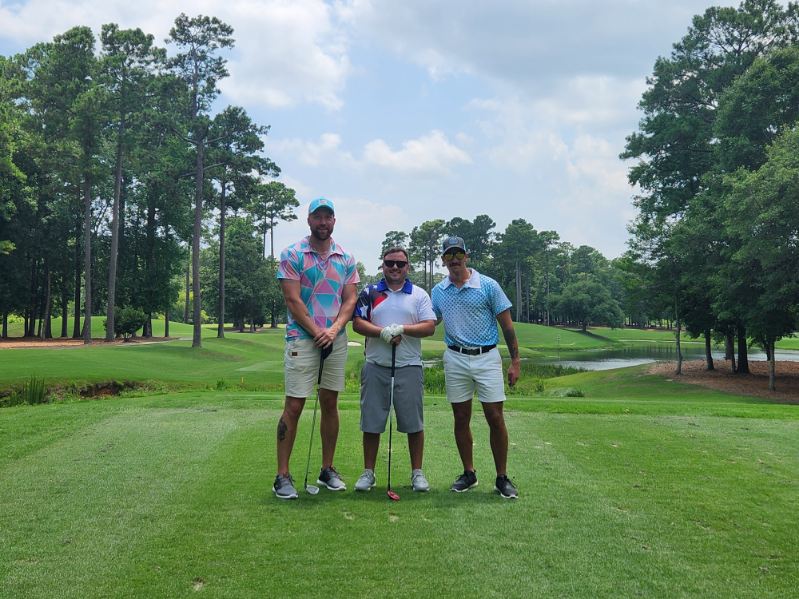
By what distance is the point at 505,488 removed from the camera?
4.46m

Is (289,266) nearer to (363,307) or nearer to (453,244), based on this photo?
(363,307)

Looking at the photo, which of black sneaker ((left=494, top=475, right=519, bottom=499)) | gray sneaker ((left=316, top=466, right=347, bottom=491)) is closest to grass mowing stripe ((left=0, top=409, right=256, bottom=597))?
gray sneaker ((left=316, top=466, right=347, bottom=491))

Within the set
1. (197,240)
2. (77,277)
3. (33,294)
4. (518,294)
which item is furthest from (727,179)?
(518,294)

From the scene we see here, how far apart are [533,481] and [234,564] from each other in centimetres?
263

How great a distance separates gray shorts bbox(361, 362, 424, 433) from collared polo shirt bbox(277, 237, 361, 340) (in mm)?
492

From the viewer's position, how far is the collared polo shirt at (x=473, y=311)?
493 centimetres

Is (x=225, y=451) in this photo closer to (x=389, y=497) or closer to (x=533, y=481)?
(x=389, y=497)

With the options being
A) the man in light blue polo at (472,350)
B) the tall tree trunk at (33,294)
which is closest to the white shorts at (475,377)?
the man in light blue polo at (472,350)

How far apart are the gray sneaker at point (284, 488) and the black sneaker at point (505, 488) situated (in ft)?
5.10

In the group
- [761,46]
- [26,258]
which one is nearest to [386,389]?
[761,46]

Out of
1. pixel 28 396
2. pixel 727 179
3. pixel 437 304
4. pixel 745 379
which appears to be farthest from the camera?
pixel 745 379

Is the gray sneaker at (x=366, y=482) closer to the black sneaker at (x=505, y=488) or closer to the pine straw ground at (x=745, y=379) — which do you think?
the black sneaker at (x=505, y=488)

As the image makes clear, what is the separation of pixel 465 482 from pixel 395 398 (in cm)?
87

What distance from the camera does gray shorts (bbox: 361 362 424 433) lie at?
15.7 ft
